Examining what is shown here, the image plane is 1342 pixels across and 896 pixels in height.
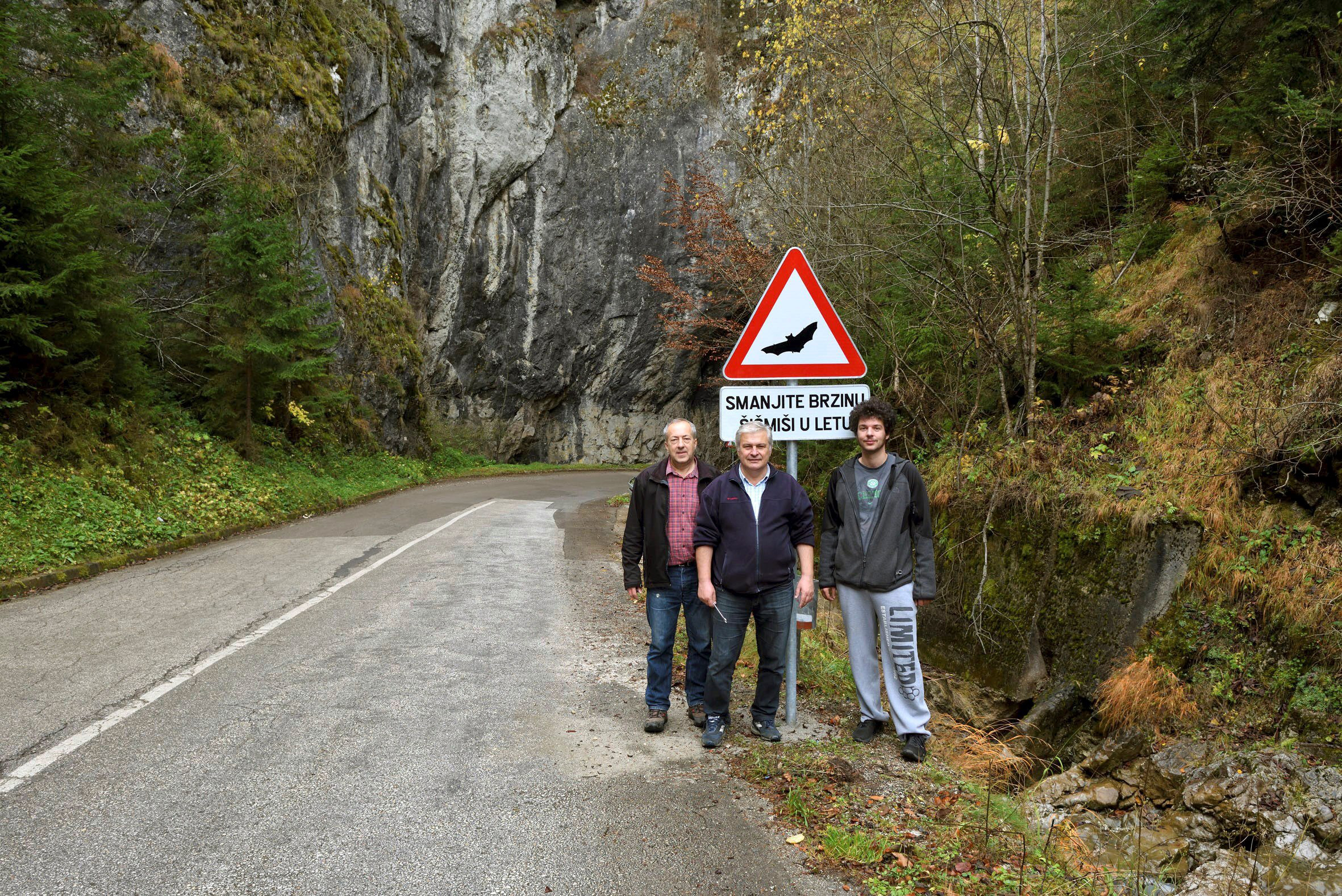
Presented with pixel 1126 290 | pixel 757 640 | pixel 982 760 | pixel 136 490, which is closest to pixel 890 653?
pixel 757 640

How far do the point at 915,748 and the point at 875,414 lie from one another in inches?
72.5

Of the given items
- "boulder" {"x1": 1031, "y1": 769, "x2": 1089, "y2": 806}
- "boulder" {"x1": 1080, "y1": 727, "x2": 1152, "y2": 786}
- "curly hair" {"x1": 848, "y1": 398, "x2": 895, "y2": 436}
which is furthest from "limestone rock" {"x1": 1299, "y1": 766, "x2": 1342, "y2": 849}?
"curly hair" {"x1": 848, "y1": 398, "x2": 895, "y2": 436}

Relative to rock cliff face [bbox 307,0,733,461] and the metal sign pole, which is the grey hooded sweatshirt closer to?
the metal sign pole

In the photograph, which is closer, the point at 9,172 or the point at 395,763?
the point at 395,763

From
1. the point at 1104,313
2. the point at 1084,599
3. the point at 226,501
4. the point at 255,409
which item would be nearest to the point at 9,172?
the point at 226,501

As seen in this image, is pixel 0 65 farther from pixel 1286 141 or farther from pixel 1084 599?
pixel 1286 141

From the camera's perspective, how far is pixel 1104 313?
10.2 meters

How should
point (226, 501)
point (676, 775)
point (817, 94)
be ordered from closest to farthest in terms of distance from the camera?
point (676, 775), point (817, 94), point (226, 501)

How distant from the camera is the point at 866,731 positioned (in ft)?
14.6

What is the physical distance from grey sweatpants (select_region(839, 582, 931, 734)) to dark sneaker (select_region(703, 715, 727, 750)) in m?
0.83

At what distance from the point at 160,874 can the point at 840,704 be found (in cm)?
384

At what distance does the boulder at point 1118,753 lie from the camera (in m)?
6.00

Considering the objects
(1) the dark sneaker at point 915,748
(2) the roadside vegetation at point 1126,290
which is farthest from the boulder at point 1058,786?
(1) the dark sneaker at point 915,748

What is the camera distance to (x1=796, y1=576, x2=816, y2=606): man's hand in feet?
14.3
